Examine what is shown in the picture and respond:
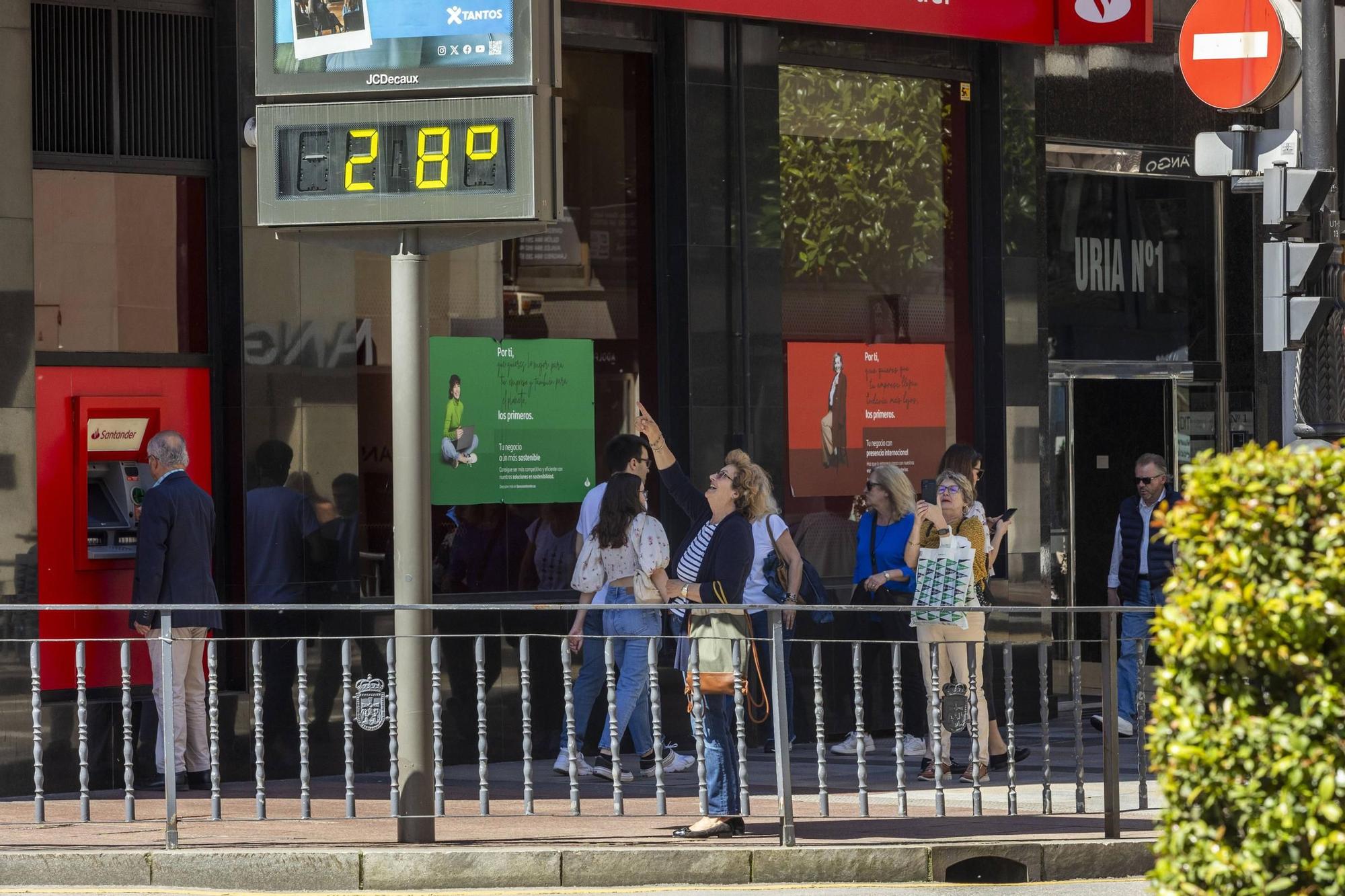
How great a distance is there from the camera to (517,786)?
8.41 metres

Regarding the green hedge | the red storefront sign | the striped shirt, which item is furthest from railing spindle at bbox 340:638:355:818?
the red storefront sign

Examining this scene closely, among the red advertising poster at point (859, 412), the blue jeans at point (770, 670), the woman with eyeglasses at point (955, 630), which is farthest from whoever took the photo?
the red advertising poster at point (859, 412)

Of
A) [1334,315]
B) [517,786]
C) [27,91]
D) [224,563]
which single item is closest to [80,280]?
[27,91]

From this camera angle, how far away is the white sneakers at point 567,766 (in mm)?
8320

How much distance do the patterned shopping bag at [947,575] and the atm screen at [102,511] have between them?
429cm

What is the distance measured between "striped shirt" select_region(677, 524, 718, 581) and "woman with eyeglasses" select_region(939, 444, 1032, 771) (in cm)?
176

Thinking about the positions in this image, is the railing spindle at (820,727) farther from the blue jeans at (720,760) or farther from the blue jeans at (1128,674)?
the blue jeans at (1128,674)

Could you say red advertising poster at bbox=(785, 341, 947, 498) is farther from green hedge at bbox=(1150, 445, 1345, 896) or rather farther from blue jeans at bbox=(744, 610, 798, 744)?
green hedge at bbox=(1150, 445, 1345, 896)

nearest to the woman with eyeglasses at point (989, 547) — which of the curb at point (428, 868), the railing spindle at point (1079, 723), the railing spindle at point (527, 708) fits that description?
the railing spindle at point (1079, 723)

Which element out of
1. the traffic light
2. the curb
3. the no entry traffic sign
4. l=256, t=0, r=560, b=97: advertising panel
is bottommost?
the curb

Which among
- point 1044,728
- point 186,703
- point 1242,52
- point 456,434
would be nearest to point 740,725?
point 1044,728

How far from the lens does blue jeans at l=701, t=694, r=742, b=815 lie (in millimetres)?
8406

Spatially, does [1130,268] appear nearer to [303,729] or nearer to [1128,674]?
[1128,674]

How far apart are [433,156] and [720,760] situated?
270cm
